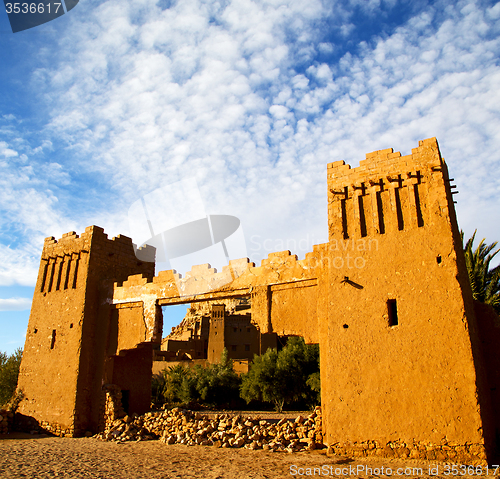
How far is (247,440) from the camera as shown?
1034 cm

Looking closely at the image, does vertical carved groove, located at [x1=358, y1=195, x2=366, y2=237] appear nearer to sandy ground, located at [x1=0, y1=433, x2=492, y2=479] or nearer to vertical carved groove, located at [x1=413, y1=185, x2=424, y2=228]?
vertical carved groove, located at [x1=413, y1=185, x2=424, y2=228]

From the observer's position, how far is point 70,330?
44.4ft

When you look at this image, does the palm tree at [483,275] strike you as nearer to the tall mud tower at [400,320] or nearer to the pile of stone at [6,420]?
the tall mud tower at [400,320]

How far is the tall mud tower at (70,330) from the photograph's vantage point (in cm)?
1290

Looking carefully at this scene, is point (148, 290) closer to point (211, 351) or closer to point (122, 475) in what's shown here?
point (122, 475)

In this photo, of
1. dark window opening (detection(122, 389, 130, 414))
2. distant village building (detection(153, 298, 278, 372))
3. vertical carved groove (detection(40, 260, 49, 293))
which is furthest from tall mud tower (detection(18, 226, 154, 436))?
distant village building (detection(153, 298, 278, 372))

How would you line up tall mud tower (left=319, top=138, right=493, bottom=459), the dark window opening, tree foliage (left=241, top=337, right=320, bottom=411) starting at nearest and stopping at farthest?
tall mud tower (left=319, top=138, right=493, bottom=459) → the dark window opening → tree foliage (left=241, top=337, right=320, bottom=411)

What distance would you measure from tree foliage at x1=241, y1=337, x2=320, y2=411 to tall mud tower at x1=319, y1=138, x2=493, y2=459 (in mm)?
15883

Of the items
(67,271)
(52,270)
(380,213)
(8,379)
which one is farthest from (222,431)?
(8,379)

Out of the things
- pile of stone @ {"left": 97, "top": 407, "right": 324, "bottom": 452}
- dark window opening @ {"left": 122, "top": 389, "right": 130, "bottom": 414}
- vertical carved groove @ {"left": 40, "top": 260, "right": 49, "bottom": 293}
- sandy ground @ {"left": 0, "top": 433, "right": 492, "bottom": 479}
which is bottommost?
sandy ground @ {"left": 0, "top": 433, "right": 492, "bottom": 479}

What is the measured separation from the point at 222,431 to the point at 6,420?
24.6 feet

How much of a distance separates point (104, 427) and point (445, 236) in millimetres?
11412

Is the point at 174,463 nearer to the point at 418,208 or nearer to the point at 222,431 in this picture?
the point at 222,431

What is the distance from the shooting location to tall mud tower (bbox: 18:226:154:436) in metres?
12.9
